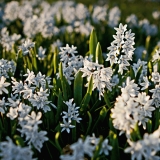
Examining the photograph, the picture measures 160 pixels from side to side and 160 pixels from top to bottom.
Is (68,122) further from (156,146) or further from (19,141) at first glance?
(156,146)

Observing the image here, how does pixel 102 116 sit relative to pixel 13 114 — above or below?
below

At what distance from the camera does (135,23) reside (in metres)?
5.99

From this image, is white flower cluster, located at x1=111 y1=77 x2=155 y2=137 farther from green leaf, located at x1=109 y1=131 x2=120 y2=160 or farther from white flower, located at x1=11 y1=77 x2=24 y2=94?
white flower, located at x1=11 y1=77 x2=24 y2=94

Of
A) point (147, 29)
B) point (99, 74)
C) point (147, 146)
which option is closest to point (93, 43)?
point (99, 74)

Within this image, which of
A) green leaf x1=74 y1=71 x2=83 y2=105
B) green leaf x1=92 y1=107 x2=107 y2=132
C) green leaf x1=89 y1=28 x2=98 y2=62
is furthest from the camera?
green leaf x1=89 y1=28 x2=98 y2=62

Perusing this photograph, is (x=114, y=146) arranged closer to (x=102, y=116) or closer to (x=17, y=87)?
(x=102, y=116)

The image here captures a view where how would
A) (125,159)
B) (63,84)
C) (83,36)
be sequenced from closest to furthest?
(125,159) < (63,84) < (83,36)

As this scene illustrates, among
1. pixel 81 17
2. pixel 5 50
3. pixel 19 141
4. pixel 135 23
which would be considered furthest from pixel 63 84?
pixel 135 23

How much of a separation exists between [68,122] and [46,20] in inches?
95.8

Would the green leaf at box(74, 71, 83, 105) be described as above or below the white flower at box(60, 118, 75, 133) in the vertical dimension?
above

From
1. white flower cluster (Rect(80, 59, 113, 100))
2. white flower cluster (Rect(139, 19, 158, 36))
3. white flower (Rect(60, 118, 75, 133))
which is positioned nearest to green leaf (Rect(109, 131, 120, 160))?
white flower (Rect(60, 118, 75, 133))

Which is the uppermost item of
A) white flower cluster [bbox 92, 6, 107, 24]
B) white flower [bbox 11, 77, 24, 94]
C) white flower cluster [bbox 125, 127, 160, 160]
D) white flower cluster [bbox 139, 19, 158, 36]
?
white flower cluster [bbox 92, 6, 107, 24]

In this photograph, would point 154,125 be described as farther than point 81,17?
No

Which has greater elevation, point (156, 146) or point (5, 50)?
point (5, 50)
